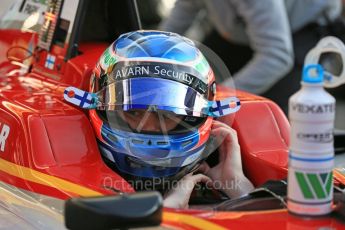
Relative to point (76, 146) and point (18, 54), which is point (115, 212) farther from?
point (18, 54)

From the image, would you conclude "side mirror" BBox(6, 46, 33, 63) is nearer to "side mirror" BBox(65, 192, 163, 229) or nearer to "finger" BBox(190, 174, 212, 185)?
"finger" BBox(190, 174, 212, 185)

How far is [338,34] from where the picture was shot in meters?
4.13

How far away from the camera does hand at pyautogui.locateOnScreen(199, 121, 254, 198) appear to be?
2.28 metres

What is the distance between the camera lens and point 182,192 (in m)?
2.12

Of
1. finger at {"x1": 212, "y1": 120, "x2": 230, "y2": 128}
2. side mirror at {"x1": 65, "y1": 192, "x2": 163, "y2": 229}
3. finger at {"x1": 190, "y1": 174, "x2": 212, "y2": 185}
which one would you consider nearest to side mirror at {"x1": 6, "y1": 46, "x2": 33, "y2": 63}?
finger at {"x1": 212, "y1": 120, "x2": 230, "y2": 128}

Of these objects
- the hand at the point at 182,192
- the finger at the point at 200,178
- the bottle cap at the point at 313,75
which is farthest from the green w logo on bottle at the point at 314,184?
the finger at the point at 200,178

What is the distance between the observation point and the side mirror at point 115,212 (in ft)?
4.75

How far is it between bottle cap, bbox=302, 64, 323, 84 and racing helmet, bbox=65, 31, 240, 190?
1.97ft

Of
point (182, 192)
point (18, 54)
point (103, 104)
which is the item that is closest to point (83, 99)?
point (103, 104)

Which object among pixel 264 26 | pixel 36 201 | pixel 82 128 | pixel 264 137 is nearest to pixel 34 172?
pixel 36 201

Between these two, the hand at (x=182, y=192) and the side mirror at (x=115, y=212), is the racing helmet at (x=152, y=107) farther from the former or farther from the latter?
the side mirror at (x=115, y=212)

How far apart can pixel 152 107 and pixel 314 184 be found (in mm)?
669

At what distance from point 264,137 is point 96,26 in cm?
89

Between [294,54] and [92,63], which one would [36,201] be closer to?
[92,63]
